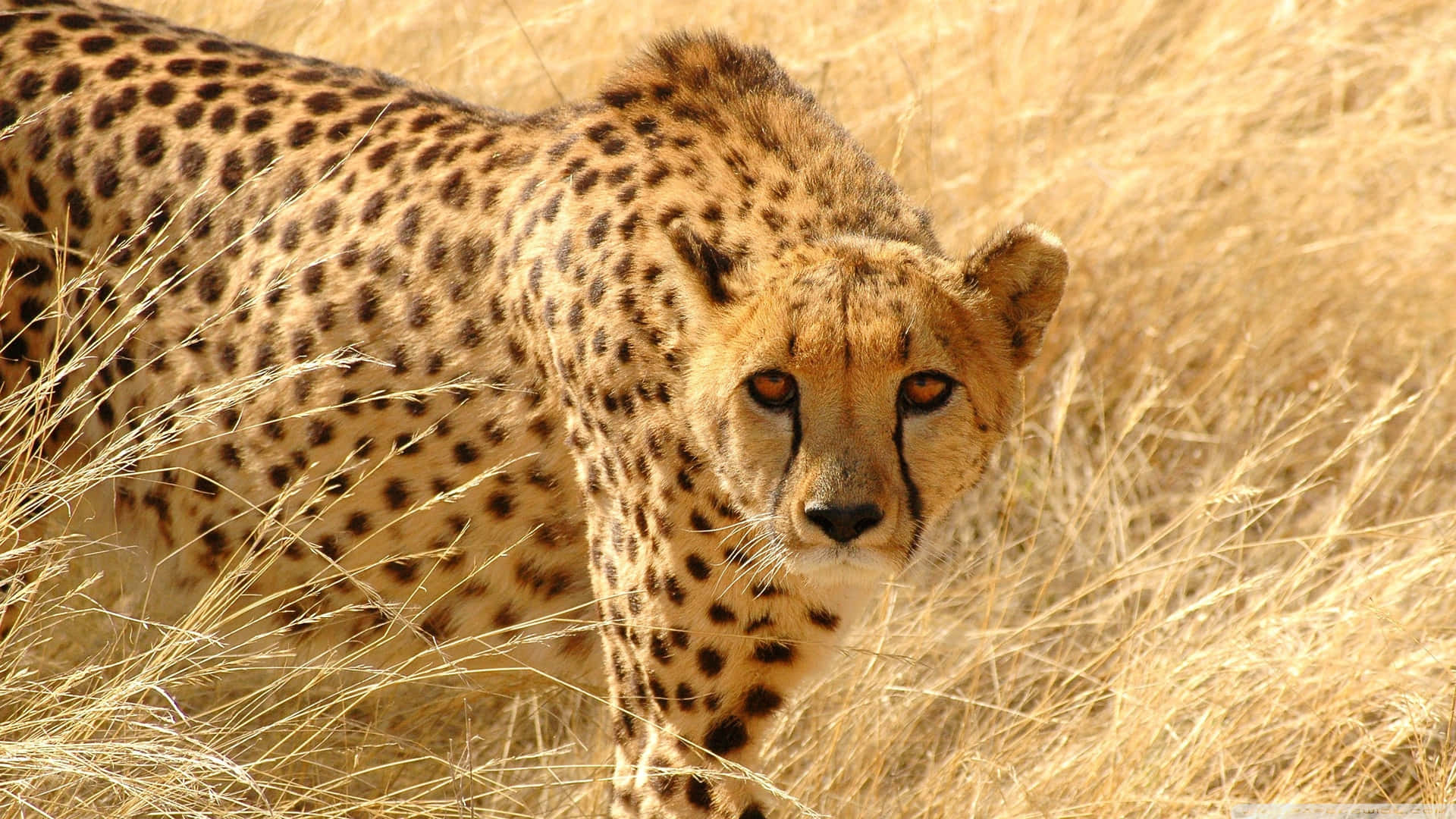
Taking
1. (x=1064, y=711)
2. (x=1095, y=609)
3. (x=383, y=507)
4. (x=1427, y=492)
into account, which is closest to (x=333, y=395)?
(x=383, y=507)

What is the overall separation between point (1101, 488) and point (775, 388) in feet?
6.00

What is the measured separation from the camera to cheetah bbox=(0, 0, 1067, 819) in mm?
2412

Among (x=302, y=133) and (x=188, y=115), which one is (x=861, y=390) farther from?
(x=188, y=115)

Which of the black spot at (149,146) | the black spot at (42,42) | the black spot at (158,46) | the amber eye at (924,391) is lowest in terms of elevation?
the amber eye at (924,391)

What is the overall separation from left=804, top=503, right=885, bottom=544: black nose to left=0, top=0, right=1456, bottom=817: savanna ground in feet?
1.77

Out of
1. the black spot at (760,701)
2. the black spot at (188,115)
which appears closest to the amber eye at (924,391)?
the black spot at (760,701)

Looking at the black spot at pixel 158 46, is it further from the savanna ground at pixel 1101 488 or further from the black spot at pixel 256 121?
the savanna ground at pixel 1101 488

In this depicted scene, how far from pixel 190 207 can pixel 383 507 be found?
711mm

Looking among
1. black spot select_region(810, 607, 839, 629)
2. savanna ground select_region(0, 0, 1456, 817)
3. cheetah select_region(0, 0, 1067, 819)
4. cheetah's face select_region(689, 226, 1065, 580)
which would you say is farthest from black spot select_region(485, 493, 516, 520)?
black spot select_region(810, 607, 839, 629)

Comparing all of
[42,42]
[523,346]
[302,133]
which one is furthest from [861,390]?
[42,42]

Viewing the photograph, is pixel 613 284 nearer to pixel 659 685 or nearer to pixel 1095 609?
pixel 659 685

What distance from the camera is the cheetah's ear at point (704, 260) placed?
2434 mm

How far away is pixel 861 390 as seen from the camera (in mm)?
2309

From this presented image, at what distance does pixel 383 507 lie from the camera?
2924 mm
